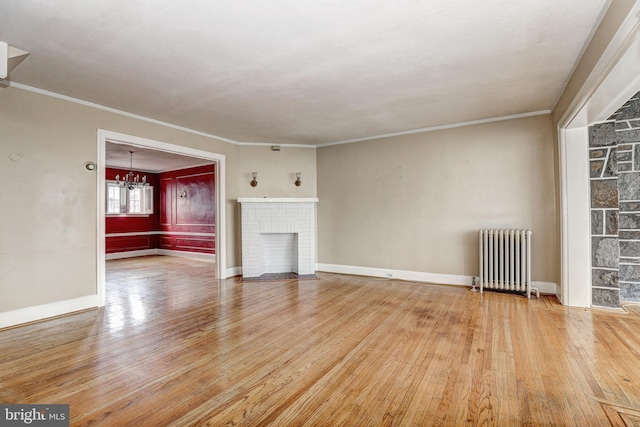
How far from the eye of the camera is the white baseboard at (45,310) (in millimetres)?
3151

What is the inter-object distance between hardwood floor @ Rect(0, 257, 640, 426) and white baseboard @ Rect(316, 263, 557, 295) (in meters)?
0.37

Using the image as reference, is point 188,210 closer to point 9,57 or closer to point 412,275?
point 9,57

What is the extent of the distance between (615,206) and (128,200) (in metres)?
10.3

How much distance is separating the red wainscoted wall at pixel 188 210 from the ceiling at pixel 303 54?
3.97m

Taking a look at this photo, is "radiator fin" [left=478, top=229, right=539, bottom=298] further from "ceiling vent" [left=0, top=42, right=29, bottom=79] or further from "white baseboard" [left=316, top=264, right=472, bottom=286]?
"ceiling vent" [left=0, top=42, right=29, bottom=79]

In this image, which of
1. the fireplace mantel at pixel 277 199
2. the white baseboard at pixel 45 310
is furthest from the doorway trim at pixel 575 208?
the white baseboard at pixel 45 310

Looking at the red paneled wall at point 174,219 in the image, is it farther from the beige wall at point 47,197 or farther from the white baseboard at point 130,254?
the beige wall at point 47,197

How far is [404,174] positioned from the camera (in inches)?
205

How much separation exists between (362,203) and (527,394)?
4001 mm

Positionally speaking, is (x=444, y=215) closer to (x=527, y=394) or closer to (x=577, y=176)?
(x=577, y=176)

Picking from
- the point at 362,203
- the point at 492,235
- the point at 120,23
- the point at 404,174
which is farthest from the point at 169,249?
the point at 492,235

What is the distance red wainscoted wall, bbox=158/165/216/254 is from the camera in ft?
26.2

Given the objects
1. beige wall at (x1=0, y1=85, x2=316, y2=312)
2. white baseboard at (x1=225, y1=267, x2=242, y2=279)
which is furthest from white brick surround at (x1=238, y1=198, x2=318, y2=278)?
beige wall at (x1=0, y1=85, x2=316, y2=312)

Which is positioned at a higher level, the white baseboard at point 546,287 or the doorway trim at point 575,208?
the doorway trim at point 575,208
